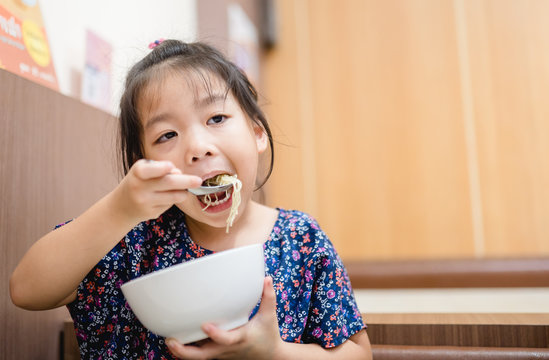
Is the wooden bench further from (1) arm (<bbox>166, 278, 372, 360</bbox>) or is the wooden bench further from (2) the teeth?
(2) the teeth

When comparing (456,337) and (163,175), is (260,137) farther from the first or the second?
(456,337)

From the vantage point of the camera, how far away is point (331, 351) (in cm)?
A: 71

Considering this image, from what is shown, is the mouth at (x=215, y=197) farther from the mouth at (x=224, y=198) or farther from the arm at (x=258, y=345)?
the arm at (x=258, y=345)

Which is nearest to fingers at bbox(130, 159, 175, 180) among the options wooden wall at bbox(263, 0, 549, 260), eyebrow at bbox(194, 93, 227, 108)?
eyebrow at bbox(194, 93, 227, 108)

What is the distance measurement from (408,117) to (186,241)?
222 cm

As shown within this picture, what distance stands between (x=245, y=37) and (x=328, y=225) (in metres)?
1.22

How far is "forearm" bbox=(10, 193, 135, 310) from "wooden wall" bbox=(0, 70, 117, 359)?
4.1 inches

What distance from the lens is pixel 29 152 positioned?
778mm

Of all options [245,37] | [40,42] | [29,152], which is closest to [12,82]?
[29,152]

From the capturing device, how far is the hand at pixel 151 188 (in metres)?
0.54

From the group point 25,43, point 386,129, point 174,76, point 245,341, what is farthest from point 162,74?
point 386,129

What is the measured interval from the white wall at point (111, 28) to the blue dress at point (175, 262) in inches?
16.2

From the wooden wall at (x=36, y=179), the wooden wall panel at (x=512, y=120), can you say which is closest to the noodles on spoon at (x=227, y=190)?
the wooden wall at (x=36, y=179)

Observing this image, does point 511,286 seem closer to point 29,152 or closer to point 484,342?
point 484,342
